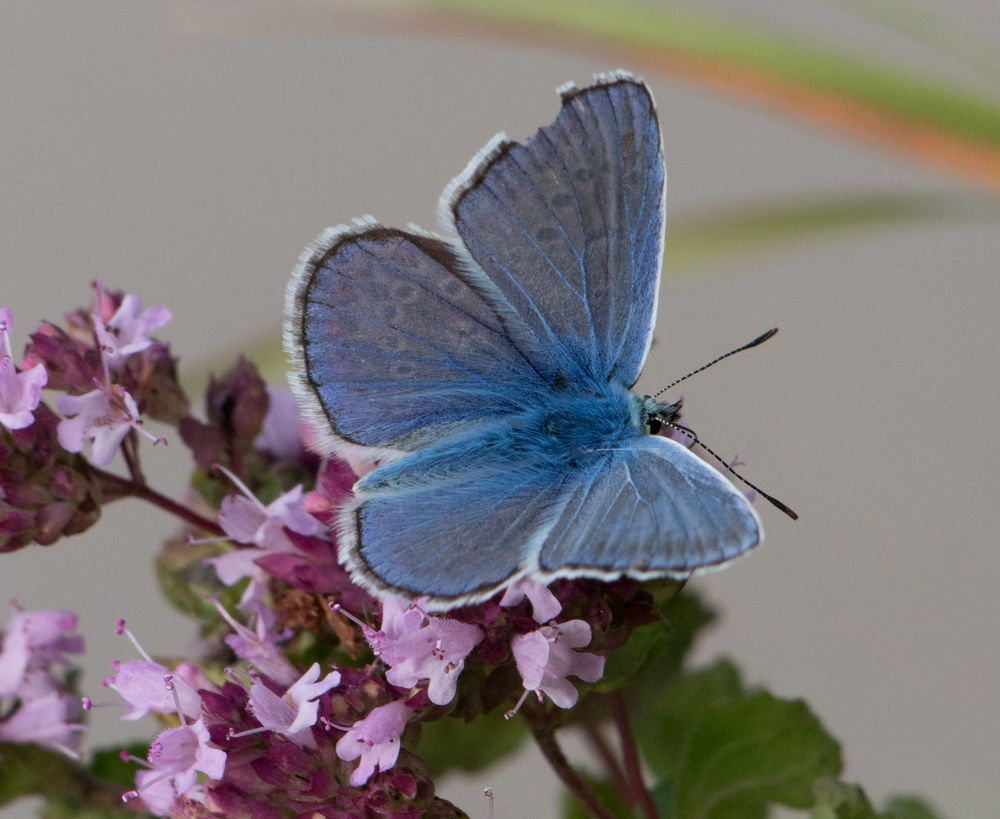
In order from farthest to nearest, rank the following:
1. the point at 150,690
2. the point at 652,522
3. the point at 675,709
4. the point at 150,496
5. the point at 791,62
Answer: the point at 791,62
the point at 675,709
the point at 150,496
the point at 150,690
the point at 652,522

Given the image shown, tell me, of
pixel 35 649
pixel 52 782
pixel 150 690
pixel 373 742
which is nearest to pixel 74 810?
pixel 52 782

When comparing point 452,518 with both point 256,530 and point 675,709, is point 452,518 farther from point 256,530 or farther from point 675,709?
point 675,709

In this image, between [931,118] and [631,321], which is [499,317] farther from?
[931,118]

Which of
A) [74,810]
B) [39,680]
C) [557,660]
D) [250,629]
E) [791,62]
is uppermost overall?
[791,62]

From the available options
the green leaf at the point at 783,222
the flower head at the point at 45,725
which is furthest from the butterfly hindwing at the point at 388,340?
the green leaf at the point at 783,222

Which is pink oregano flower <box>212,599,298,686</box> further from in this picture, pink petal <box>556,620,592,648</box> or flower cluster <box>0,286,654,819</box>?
pink petal <box>556,620,592,648</box>

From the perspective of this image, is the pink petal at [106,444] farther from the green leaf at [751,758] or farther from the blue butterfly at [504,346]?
the green leaf at [751,758]
